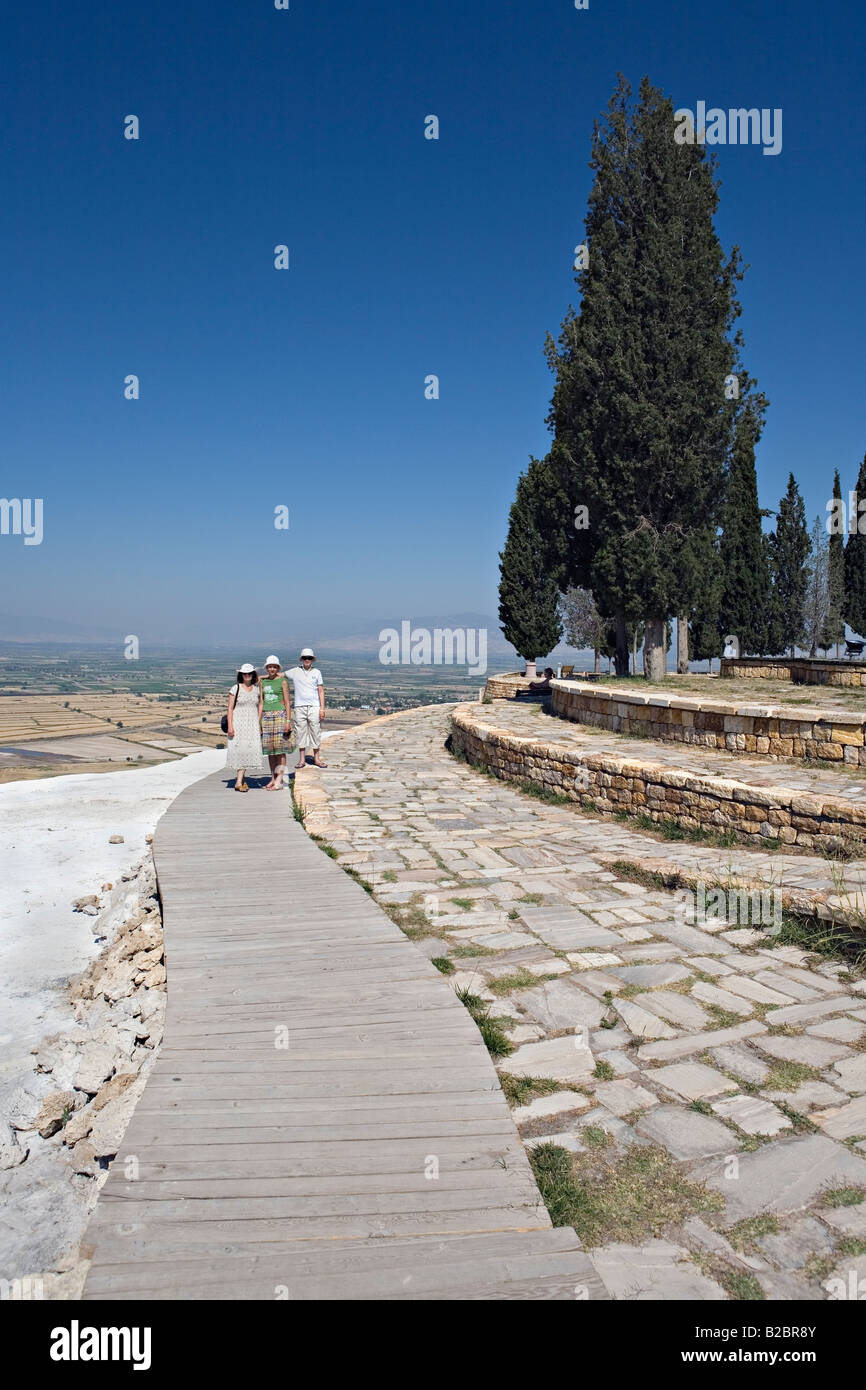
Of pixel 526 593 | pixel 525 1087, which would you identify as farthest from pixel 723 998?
pixel 526 593

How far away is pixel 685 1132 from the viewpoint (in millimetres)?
2809

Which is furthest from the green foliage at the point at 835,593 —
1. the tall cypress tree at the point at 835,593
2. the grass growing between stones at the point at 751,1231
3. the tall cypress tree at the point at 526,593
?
the grass growing between stones at the point at 751,1231

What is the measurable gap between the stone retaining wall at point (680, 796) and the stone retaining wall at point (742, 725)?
1.17 m

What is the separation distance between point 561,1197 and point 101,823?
9306 mm

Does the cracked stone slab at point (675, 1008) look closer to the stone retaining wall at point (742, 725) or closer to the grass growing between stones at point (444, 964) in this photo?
the grass growing between stones at point (444, 964)

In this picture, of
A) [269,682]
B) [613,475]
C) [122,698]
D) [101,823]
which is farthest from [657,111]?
[122,698]

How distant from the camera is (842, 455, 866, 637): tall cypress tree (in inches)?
1176

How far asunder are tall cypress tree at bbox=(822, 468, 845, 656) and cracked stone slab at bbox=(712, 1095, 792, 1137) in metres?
30.6

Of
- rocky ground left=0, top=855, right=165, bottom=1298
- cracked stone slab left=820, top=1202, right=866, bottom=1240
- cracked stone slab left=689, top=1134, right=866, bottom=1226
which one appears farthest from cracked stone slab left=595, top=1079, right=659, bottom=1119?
rocky ground left=0, top=855, right=165, bottom=1298

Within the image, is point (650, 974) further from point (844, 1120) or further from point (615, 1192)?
point (615, 1192)

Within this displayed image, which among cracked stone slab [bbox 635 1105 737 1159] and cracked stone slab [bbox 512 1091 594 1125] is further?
cracked stone slab [bbox 512 1091 594 1125]

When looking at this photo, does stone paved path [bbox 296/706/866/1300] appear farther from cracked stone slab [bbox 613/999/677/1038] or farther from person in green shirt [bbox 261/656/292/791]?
person in green shirt [bbox 261/656/292/791]

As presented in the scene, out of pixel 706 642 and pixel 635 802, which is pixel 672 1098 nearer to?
pixel 635 802

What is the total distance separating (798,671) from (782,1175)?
52.4 feet
